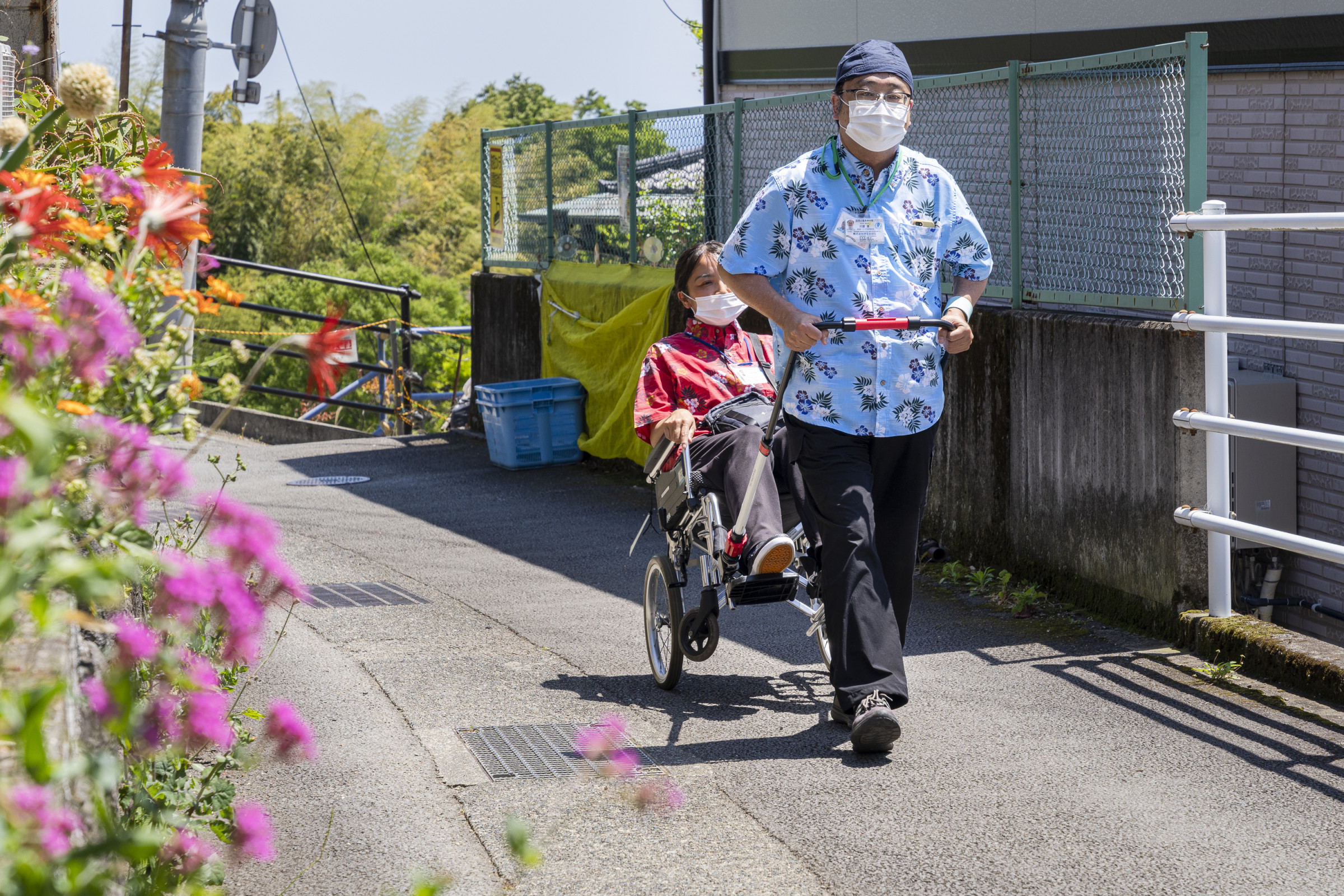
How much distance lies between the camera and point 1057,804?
390cm

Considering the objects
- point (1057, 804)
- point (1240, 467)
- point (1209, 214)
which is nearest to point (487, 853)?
point (1057, 804)

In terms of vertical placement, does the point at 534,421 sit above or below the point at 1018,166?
below

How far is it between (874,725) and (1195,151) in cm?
279

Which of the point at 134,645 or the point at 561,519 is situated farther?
the point at 561,519

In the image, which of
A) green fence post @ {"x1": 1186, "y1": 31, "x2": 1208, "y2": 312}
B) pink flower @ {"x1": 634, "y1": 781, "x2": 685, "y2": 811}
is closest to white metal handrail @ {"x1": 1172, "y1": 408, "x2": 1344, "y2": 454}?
green fence post @ {"x1": 1186, "y1": 31, "x2": 1208, "y2": 312}

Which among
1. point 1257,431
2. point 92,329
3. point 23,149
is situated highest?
point 23,149

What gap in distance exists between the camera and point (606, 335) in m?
10.6

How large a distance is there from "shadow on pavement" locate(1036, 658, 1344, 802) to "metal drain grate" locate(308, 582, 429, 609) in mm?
2982

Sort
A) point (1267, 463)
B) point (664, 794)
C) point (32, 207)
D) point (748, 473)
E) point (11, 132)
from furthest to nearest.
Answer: point (1267, 463) < point (748, 473) < point (664, 794) < point (11, 132) < point (32, 207)

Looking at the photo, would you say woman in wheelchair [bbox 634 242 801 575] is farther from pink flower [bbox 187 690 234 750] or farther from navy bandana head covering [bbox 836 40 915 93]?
pink flower [bbox 187 690 234 750]

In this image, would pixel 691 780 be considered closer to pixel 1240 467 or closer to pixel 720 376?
pixel 720 376

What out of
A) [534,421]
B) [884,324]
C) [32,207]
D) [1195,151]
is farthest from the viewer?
[534,421]

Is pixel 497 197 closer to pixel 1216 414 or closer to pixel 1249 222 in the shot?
pixel 1216 414

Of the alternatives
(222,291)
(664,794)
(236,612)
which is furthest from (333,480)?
(236,612)
